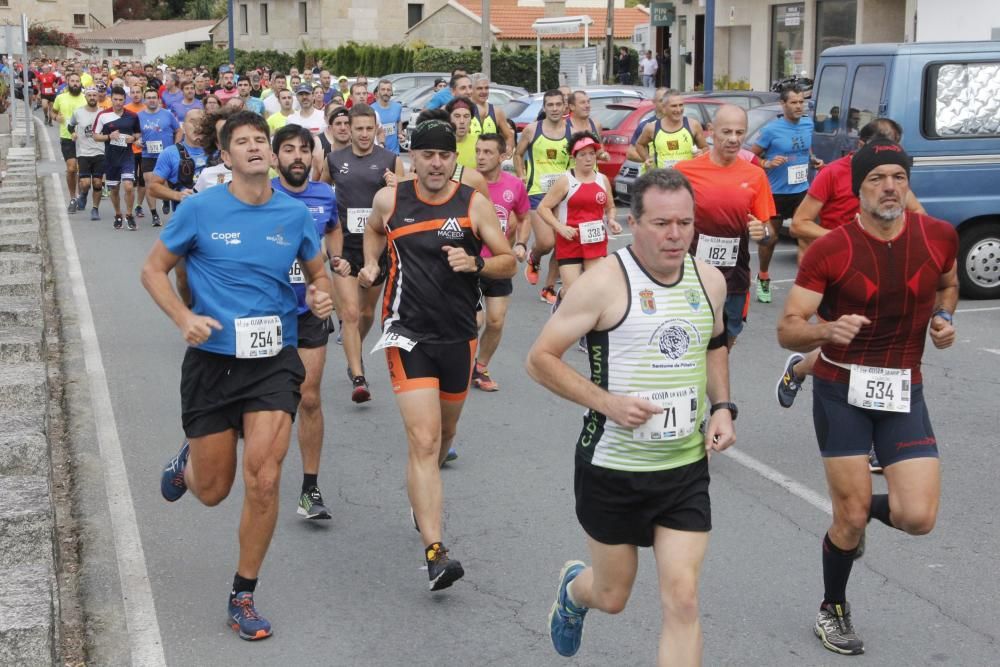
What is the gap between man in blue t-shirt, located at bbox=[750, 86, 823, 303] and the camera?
13672mm

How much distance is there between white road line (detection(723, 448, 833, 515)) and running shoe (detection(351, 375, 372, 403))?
2.42 m

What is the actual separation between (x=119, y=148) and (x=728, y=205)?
13.4 meters

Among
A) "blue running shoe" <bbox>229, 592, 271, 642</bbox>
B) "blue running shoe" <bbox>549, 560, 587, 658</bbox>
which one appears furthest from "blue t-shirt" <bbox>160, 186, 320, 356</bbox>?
"blue running shoe" <bbox>549, 560, 587, 658</bbox>

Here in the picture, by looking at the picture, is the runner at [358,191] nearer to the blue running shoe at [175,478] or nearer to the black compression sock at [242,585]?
the blue running shoe at [175,478]

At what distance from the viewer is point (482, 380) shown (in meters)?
9.83

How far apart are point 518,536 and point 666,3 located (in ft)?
121

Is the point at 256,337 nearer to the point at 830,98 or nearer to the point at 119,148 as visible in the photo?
the point at 830,98

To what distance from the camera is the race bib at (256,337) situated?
18.2ft

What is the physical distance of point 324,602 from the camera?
19.0ft

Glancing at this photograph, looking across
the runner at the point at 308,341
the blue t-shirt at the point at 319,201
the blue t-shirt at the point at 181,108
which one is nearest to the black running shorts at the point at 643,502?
the runner at the point at 308,341

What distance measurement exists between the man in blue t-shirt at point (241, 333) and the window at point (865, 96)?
8337 millimetres

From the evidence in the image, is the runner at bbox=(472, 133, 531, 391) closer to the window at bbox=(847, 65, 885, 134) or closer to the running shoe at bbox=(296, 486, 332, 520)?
the running shoe at bbox=(296, 486, 332, 520)

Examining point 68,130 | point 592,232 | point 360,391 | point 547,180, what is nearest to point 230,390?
point 360,391

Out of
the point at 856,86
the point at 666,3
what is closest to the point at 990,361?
the point at 856,86
